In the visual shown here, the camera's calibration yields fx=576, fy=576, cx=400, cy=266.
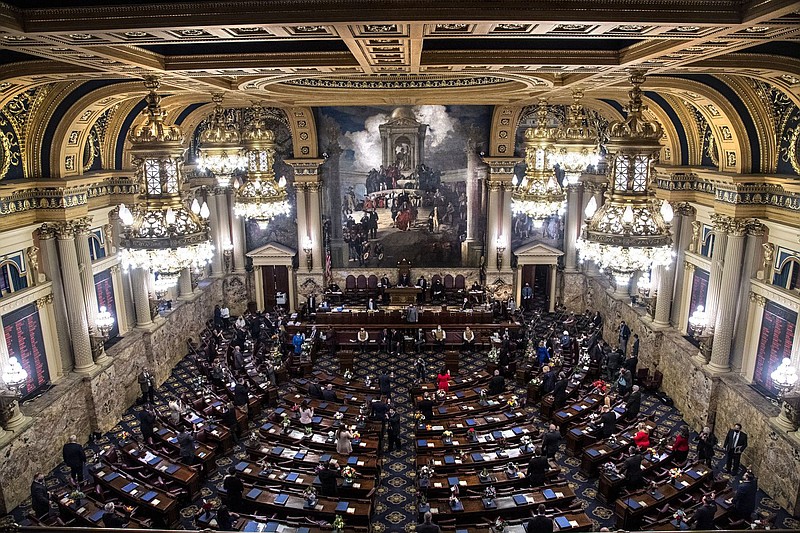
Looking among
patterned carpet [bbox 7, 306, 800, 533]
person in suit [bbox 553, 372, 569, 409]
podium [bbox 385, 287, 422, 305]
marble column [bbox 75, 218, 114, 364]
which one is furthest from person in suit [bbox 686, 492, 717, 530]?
podium [bbox 385, 287, 422, 305]

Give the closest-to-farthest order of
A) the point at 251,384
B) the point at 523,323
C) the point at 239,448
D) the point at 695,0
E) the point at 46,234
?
the point at 695,0
the point at 46,234
the point at 239,448
the point at 251,384
the point at 523,323

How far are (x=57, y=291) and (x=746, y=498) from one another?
16879 millimetres

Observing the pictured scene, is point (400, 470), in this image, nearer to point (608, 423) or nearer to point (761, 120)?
point (608, 423)

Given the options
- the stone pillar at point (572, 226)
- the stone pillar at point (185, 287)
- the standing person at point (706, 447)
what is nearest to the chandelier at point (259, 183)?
the stone pillar at point (185, 287)

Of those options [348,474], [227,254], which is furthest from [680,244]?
[227,254]

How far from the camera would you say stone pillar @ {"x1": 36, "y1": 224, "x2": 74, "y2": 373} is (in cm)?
1491

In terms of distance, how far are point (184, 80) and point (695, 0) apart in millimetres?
8569

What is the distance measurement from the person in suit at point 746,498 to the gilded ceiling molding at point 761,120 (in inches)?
297

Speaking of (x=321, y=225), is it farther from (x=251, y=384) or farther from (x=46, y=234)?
(x=46, y=234)

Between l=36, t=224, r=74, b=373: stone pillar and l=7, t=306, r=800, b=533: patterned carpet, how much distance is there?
102 inches

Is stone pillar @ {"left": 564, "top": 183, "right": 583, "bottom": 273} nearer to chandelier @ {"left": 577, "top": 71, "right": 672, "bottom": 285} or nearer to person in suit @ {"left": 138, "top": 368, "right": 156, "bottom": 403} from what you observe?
person in suit @ {"left": 138, "top": 368, "right": 156, "bottom": 403}

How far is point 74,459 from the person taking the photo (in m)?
13.4

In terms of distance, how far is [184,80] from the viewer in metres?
10.6

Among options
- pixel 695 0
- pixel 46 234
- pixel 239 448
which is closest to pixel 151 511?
pixel 239 448
